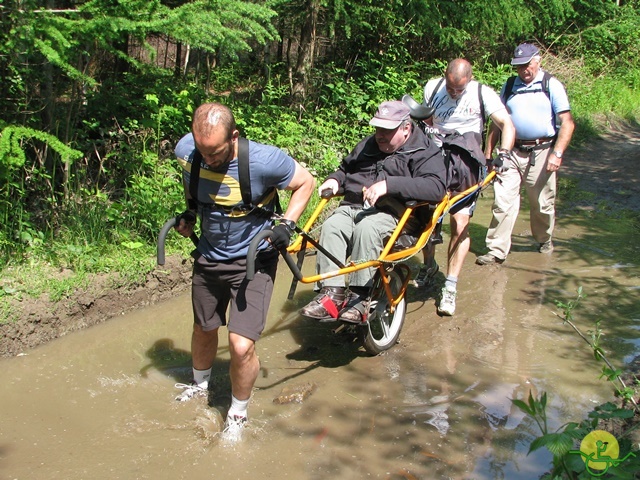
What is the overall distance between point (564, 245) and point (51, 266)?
19.1 ft

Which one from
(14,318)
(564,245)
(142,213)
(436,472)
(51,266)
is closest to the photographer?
(436,472)

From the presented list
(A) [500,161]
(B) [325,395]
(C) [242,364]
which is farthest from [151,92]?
(C) [242,364]

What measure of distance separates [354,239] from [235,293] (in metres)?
1.27

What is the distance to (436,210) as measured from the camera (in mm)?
5574

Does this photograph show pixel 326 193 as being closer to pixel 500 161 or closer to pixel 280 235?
pixel 280 235

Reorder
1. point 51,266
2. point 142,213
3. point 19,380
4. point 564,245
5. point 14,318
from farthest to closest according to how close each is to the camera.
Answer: point 564,245 → point 142,213 → point 51,266 → point 14,318 → point 19,380

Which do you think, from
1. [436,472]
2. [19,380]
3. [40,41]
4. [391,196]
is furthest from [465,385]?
[40,41]

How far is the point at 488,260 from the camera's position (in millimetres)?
7781

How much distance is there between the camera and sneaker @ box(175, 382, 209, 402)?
16.3 ft

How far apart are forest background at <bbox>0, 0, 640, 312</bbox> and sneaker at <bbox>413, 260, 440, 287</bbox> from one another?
2.41 m

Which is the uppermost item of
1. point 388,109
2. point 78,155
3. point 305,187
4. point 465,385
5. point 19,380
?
point 388,109

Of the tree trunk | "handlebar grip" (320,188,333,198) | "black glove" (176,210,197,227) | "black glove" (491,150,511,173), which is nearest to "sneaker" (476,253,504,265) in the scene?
"black glove" (491,150,511,173)

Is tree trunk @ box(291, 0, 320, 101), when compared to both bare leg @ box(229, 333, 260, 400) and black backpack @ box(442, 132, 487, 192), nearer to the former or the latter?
black backpack @ box(442, 132, 487, 192)

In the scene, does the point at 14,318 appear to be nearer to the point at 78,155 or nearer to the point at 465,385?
the point at 78,155
